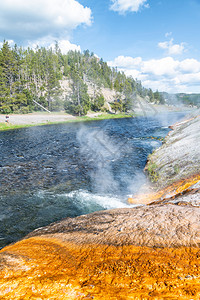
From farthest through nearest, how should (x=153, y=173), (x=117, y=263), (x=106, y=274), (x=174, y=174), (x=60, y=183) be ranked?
(x=153, y=173) < (x=60, y=183) < (x=174, y=174) < (x=117, y=263) < (x=106, y=274)

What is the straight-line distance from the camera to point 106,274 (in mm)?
3285

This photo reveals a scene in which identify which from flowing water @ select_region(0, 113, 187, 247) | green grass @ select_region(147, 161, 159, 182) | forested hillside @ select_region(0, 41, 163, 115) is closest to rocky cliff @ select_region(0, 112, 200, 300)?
flowing water @ select_region(0, 113, 187, 247)

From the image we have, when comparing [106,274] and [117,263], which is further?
[117,263]

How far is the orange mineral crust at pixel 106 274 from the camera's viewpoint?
112 inches

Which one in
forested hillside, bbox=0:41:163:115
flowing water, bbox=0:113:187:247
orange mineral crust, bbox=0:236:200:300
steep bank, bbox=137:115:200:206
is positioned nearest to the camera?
orange mineral crust, bbox=0:236:200:300

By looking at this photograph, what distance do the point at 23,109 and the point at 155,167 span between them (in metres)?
61.3

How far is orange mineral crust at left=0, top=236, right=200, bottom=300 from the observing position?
2842mm

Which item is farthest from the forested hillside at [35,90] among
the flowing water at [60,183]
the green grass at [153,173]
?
the green grass at [153,173]

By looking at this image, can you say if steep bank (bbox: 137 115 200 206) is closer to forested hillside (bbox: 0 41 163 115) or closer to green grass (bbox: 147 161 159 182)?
green grass (bbox: 147 161 159 182)

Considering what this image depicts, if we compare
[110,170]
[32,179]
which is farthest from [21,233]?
[110,170]

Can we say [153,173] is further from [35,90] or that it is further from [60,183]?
[35,90]

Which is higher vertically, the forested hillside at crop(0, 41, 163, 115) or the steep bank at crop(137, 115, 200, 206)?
the forested hillside at crop(0, 41, 163, 115)

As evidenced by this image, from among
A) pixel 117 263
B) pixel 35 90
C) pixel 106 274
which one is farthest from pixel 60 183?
pixel 35 90

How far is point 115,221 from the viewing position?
6.24 meters
